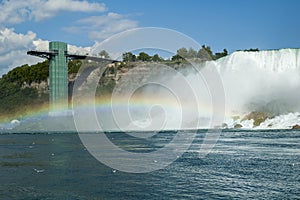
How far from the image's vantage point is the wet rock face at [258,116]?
2643 inches

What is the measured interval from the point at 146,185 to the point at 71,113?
78067mm

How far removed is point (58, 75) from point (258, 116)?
43644 mm

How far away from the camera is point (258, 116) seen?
6869cm

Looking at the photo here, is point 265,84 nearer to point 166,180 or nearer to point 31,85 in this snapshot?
point 166,180

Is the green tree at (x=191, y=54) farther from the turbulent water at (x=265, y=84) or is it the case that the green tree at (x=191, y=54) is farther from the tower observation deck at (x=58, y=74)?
the tower observation deck at (x=58, y=74)

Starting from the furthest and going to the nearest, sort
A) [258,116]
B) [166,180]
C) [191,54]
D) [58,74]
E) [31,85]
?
[31,85] < [191,54] < [58,74] < [258,116] < [166,180]

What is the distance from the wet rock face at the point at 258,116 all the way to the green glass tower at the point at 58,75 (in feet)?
131

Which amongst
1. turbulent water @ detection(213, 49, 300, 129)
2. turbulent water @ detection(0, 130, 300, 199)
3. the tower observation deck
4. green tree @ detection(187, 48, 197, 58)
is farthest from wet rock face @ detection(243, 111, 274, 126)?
turbulent water @ detection(0, 130, 300, 199)

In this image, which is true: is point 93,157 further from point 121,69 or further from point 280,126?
point 121,69

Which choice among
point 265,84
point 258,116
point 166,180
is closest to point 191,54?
point 265,84

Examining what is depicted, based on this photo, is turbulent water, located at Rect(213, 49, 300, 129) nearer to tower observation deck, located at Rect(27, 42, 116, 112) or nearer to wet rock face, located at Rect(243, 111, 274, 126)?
wet rock face, located at Rect(243, 111, 274, 126)

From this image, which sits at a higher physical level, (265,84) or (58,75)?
(58,75)

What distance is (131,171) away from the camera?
20.3 metres

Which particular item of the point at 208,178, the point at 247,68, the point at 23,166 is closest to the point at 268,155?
the point at 208,178
